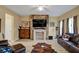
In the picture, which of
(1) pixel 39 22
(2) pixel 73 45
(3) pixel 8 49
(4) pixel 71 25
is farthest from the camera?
(1) pixel 39 22

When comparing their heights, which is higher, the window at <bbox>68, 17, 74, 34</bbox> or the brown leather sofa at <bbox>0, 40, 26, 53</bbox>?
the window at <bbox>68, 17, 74, 34</bbox>

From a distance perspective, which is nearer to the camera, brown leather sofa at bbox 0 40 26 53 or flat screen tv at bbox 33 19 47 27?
brown leather sofa at bbox 0 40 26 53

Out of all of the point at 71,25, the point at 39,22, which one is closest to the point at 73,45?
the point at 71,25

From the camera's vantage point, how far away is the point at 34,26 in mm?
10750

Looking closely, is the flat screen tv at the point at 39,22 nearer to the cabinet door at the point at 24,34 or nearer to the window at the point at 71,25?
the cabinet door at the point at 24,34

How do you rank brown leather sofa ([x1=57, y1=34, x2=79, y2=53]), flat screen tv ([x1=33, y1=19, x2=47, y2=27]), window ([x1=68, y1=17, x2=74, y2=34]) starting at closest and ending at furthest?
brown leather sofa ([x1=57, y1=34, x2=79, y2=53])
window ([x1=68, y1=17, x2=74, y2=34])
flat screen tv ([x1=33, y1=19, x2=47, y2=27])

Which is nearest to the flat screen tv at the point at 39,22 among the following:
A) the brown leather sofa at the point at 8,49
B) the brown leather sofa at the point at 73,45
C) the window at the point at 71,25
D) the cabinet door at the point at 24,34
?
the cabinet door at the point at 24,34

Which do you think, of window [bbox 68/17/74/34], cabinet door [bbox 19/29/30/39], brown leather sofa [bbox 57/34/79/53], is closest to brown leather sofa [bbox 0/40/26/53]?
brown leather sofa [bbox 57/34/79/53]

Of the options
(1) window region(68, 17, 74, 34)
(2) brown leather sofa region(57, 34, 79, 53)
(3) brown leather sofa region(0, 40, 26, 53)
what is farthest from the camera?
(1) window region(68, 17, 74, 34)

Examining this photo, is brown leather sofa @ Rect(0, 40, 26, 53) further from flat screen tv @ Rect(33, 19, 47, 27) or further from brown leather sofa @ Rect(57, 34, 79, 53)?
flat screen tv @ Rect(33, 19, 47, 27)

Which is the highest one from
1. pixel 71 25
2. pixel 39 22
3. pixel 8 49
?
pixel 39 22

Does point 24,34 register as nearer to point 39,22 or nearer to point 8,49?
point 39,22

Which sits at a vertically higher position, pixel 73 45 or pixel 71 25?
pixel 71 25
